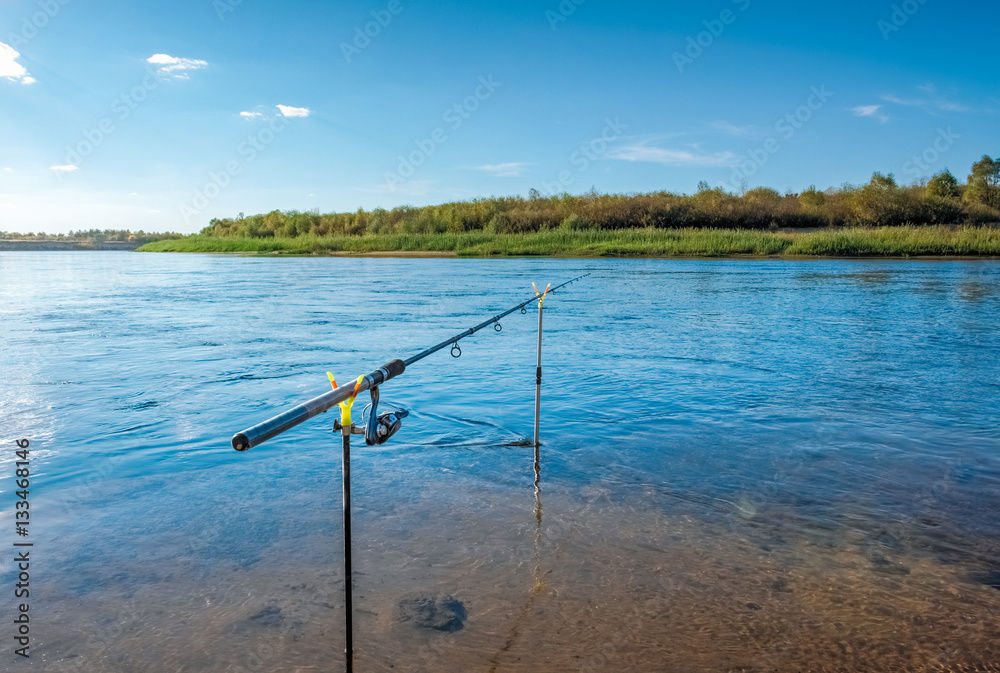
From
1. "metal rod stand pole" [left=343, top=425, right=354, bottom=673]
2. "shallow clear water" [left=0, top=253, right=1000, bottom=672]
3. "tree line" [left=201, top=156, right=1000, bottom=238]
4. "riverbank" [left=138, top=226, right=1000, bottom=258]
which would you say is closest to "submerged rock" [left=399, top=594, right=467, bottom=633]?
"shallow clear water" [left=0, top=253, right=1000, bottom=672]

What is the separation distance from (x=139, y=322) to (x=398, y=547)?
11.3 m

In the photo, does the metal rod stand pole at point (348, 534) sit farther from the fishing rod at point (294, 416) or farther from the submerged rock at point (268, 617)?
the submerged rock at point (268, 617)

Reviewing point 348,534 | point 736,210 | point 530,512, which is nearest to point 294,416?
point 348,534

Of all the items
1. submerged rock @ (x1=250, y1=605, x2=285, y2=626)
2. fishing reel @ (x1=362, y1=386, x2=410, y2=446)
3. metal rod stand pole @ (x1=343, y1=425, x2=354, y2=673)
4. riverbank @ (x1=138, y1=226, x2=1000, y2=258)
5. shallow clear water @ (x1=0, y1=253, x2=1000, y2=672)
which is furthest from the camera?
riverbank @ (x1=138, y1=226, x2=1000, y2=258)

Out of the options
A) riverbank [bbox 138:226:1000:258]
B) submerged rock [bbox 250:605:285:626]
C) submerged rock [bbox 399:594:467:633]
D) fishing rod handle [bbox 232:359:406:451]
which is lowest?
submerged rock [bbox 250:605:285:626]

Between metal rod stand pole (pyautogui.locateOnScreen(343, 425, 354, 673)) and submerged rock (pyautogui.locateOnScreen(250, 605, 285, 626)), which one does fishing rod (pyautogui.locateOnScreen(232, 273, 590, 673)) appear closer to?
metal rod stand pole (pyautogui.locateOnScreen(343, 425, 354, 673))

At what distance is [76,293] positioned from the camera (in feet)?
67.4

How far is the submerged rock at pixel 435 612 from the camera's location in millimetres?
2824

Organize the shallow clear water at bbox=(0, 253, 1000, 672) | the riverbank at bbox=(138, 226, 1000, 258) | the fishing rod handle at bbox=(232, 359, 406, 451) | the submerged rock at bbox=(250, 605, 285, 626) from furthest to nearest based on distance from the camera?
1. the riverbank at bbox=(138, 226, 1000, 258)
2. the submerged rock at bbox=(250, 605, 285, 626)
3. the shallow clear water at bbox=(0, 253, 1000, 672)
4. the fishing rod handle at bbox=(232, 359, 406, 451)

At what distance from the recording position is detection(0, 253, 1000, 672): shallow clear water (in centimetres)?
273

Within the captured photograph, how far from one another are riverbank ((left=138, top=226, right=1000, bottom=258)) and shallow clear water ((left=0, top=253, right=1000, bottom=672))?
28.9 metres

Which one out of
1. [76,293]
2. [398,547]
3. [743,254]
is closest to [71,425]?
[398,547]

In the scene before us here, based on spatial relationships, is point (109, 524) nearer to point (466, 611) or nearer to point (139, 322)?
point (466, 611)

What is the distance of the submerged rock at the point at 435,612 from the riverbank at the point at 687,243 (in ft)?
119
